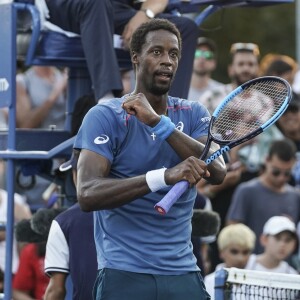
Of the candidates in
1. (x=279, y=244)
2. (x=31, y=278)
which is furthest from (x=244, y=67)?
(x=31, y=278)

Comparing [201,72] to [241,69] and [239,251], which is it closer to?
[241,69]

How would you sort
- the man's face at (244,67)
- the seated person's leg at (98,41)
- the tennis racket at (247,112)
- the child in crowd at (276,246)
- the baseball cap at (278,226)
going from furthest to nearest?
the man's face at (244,67) → the baseball cap at (278,226) → the child in crowd at (276,246) → the seated person's leg at (98,41) → the tennis racket at (247,112)

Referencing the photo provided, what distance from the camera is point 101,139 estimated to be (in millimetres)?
5547

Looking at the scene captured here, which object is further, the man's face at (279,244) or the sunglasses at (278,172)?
the sunglasses at (278,172)

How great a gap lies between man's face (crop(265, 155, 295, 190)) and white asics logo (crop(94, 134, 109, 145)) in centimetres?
525

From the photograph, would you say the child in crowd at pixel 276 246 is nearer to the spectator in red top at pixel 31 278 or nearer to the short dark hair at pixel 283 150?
the short dark hair at pixel 283 150

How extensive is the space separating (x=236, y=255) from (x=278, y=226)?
504 mm

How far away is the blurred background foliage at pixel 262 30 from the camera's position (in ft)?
87.1

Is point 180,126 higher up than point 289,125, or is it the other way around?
point 180,126

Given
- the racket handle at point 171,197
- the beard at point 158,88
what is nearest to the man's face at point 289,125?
the beard at point 158,88

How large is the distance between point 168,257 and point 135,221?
0.24 metres

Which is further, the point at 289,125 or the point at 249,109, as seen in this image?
the point at 289,125

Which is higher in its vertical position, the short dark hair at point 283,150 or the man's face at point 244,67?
the man's face at point 244,67

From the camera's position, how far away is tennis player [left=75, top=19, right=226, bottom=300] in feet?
17.7
